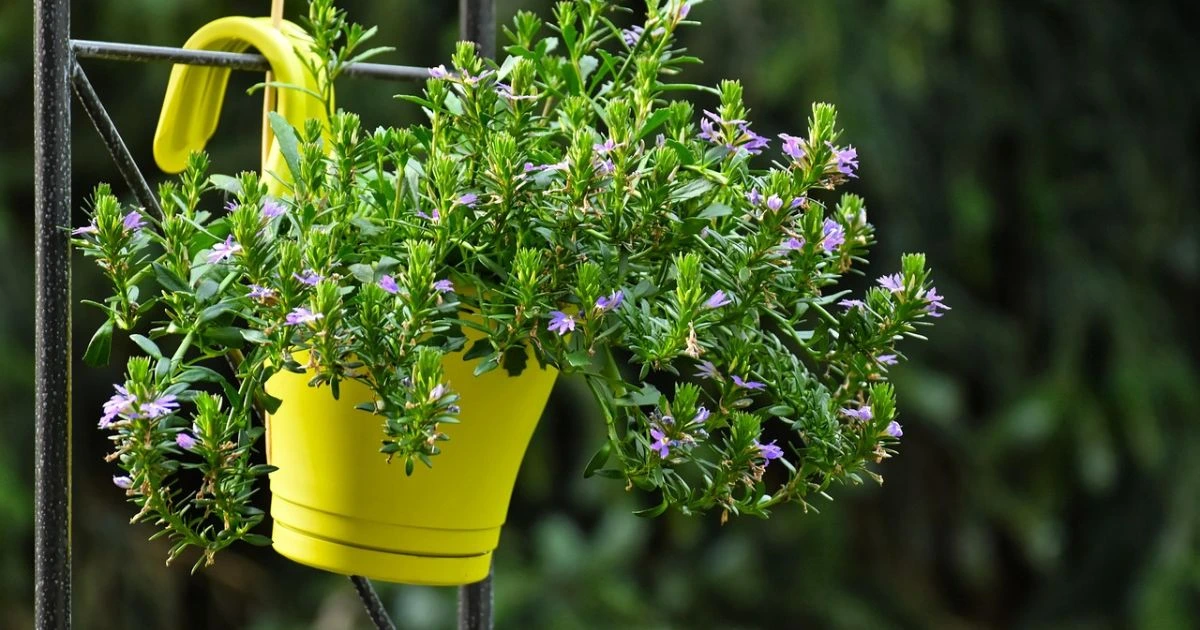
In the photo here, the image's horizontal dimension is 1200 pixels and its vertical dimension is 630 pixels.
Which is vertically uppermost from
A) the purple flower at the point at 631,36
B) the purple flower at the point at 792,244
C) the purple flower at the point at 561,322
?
the purple flower at the point at 631,36

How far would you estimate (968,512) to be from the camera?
91.7 inches

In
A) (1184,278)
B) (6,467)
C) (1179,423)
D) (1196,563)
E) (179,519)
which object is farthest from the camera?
(1184,278)

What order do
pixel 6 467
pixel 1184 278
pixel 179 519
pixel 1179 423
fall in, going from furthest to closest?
pixel 1184 278 < pixel 1179 423 < pixel 6 467 < pixel 179 519

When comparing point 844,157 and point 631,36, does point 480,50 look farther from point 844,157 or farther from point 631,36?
point 844,157

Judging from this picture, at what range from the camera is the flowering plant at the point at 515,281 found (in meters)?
0.53

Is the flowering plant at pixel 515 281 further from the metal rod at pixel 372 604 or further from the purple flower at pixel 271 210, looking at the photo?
the metal rod at pixel 372 604

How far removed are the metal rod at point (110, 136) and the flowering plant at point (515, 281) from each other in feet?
0.11

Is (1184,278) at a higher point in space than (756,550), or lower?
higher

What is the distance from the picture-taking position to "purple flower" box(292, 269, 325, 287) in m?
0.52

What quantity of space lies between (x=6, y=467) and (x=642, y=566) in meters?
1.05

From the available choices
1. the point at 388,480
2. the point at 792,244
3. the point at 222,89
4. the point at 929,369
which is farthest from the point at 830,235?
the point at 929,369

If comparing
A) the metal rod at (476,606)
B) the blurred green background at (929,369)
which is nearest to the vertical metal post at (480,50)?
the metal rod at (476,606)

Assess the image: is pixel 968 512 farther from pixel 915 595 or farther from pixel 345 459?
pixel 345 459

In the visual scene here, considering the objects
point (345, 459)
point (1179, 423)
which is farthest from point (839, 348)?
point (1179, 423)
